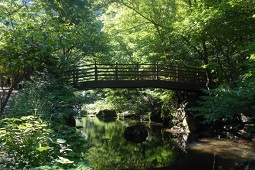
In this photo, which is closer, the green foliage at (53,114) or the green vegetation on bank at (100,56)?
the green foliage at (53,114)

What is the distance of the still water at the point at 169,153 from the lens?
27.3 feet

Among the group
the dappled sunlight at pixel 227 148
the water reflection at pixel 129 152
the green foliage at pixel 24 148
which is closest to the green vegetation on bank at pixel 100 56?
the green foliage at pixel 24 148

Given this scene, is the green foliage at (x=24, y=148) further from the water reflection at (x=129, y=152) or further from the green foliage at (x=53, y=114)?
the water reflection at (x=129, y=152)

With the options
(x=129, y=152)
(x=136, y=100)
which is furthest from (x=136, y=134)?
(x=136, y=100)

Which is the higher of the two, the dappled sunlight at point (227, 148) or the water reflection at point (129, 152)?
the dappled sunlight at point (227, 148)

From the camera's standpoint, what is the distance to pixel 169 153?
10.1 metres

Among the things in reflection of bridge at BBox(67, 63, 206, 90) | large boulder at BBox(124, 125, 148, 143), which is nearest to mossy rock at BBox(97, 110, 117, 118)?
reflection of bridge at BBox(67, 63, 206, 90)

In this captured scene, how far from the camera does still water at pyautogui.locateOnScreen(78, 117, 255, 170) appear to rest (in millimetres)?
8320

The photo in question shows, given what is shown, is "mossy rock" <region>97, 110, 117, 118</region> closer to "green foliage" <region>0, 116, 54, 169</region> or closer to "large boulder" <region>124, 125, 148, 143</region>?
"large boulder" <region>124, 125, 148, 143</region>

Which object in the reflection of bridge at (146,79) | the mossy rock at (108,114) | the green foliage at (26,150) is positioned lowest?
the mossy rock at (108,114)

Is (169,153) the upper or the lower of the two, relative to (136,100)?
lower

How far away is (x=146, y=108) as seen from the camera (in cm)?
1878

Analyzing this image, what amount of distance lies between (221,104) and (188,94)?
8.48 meters

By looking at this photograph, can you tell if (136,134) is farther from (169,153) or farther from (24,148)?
(24,148)
